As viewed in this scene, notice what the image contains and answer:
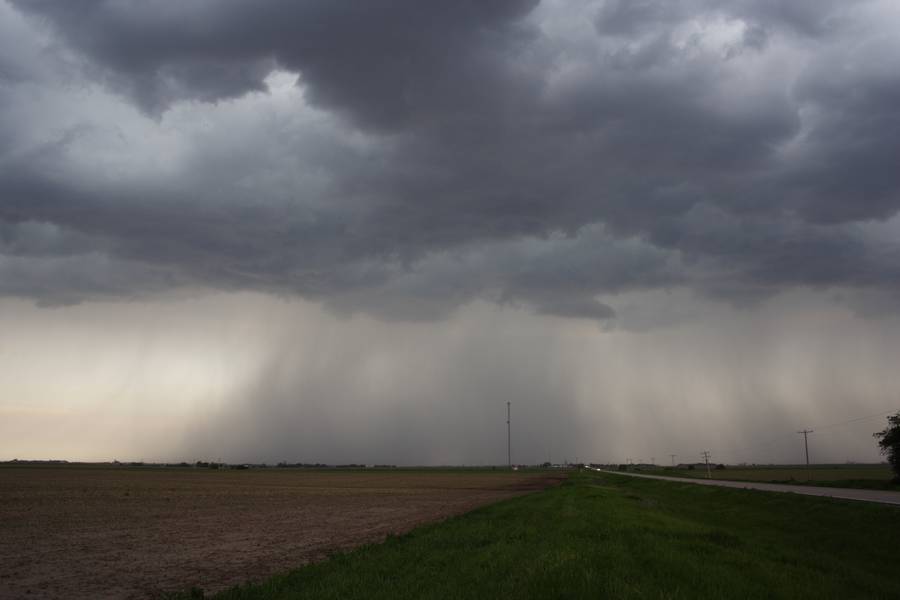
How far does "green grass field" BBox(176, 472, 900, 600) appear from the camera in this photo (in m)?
14.8

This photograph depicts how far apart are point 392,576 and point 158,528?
29306 mm

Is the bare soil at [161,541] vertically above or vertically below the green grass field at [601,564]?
below

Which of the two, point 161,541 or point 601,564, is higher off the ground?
point 601,564

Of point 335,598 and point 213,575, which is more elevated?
point 335,598

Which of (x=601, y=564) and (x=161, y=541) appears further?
(x=161, y=541)

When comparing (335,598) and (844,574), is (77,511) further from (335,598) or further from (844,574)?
(844,574)

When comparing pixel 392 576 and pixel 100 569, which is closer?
pixel 392 576

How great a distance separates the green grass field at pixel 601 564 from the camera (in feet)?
48.6

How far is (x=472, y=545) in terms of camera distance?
23156 mm

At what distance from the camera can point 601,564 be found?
54.8ft

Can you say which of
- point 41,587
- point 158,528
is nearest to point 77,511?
point 158,528

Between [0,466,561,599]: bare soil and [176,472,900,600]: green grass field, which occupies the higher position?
[176,472,900,600]: green grass field

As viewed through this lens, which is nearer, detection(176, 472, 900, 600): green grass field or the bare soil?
detection(176, 472, 900, 600): green grass field

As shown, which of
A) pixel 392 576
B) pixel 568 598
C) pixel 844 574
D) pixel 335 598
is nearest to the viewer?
pixel 568 598
